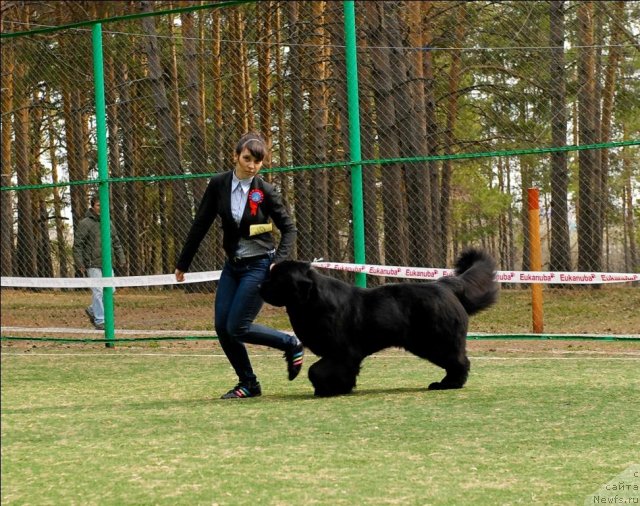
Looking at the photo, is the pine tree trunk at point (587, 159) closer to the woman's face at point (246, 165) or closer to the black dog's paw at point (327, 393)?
the black dog's paw at point (327, 393)

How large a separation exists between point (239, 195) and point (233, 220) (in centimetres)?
16

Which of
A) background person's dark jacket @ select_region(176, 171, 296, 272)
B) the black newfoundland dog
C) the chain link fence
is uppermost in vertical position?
the chain link fence

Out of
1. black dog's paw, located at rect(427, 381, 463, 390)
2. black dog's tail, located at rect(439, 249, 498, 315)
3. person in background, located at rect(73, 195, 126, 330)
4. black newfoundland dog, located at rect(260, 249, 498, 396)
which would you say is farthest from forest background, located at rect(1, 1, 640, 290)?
black newfoundland dog, located at rect(260, 249, 498, 396)

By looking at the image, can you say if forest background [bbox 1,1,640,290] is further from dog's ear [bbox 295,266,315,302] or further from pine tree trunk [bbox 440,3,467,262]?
dog's ear [bbox 295,266,315,302]

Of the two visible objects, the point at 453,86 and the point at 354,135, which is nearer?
the point at 354,135

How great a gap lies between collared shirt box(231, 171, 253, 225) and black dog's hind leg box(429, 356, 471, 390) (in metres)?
1.65

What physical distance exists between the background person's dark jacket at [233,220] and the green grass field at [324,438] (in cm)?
97

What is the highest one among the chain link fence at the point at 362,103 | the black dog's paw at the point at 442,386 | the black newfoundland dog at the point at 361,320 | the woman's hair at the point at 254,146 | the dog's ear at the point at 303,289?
the chain link fence at the point at 362,103

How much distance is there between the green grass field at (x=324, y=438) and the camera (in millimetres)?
3703

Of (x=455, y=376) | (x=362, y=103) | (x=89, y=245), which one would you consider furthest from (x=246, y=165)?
(x=362, y=103)

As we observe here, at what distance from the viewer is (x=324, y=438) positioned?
4.89 metres

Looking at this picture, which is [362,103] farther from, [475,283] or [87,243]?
[475,283]

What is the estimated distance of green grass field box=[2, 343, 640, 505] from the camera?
370cm

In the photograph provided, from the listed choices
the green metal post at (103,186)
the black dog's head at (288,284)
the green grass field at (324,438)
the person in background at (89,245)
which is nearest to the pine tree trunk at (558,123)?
the person in background at (89,245)
